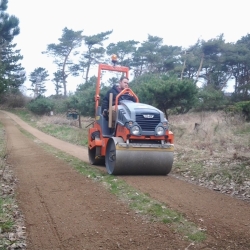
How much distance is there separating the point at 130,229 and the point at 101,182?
10.6 feet

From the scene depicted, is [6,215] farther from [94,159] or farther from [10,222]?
[94,159]

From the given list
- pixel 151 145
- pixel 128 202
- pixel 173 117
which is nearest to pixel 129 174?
pixel 151 145

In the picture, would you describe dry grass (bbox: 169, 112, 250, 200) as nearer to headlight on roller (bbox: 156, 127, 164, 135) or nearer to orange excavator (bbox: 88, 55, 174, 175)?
orange excavator (bbox: 88, 55, 174, 175)

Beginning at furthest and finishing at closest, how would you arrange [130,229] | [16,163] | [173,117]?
[173,117] < [16,163] < [130,229]

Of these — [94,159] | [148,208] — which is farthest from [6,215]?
[94,159]

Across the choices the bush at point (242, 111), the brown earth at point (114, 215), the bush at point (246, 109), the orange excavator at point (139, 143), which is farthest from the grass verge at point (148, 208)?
the bush at point (246, 109)

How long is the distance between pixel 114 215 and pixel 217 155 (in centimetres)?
601

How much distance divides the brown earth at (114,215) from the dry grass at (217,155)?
0.72 meters

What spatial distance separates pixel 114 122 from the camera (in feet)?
31.6

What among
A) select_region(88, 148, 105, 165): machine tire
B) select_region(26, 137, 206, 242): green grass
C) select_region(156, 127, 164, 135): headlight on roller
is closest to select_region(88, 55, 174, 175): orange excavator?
select_region(156, 127, 164, 135): headlight on roller

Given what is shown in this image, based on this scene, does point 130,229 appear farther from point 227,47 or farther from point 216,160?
point 227,47

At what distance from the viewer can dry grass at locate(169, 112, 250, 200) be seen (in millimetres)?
7949

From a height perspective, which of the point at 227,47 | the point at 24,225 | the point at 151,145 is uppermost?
the point at 227,47

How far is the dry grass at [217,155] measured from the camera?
Result: 7.95 meters
